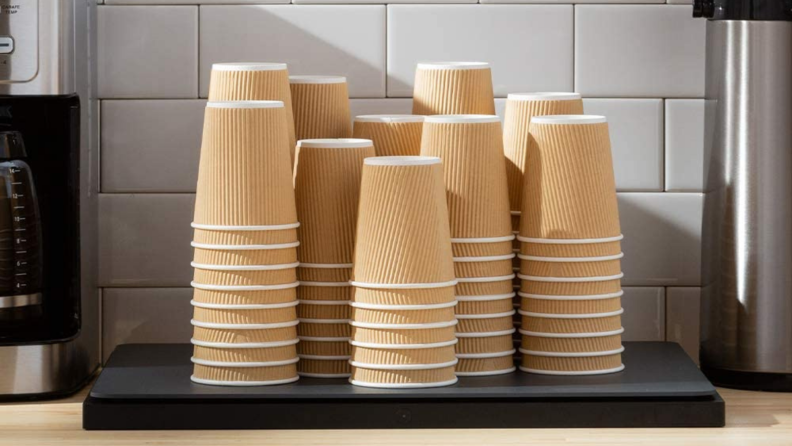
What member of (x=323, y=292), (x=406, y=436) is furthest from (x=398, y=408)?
(x=323, y=292)

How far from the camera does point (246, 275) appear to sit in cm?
94

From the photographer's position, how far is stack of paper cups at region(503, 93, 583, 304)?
1044 mm

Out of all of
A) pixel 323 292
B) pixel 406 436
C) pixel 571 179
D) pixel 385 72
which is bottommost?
pixel 406 436

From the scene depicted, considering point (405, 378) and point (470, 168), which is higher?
point (470, 168)

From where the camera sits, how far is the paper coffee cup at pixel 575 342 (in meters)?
0.99

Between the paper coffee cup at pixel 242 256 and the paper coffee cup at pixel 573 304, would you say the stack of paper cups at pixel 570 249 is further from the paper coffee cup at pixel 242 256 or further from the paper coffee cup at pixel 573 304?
the paper coffee cup at pixel 242 256

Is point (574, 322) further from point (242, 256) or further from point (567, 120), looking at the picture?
point (242, 256)

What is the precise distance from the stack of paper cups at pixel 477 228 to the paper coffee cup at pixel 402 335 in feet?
0.17

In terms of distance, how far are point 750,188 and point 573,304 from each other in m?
0.21

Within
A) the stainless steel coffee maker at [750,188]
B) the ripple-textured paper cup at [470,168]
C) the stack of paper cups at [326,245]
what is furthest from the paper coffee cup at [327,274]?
the stainless steel coffee maker at [750,188]

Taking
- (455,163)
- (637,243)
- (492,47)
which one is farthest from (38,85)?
(637,243)

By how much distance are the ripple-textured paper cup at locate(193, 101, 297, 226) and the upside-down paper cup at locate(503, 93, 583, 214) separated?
0.23 m

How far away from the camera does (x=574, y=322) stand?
0.99 m

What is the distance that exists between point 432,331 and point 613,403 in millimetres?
164
